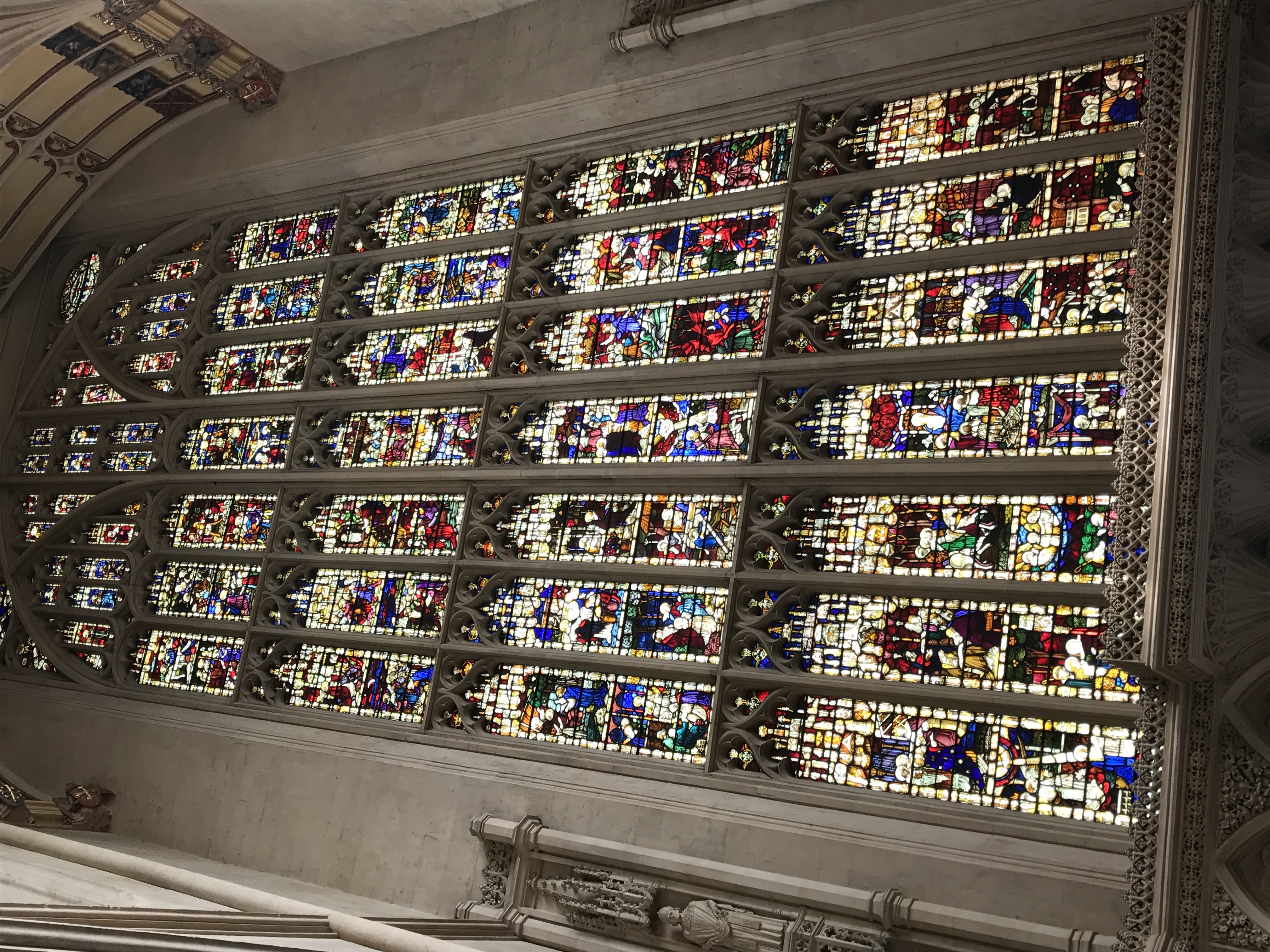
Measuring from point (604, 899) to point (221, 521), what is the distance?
197 inches

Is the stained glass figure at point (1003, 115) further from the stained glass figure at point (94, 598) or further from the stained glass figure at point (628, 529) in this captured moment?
the stained glass figure at point (94, 598)

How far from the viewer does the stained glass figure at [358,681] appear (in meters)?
8.70

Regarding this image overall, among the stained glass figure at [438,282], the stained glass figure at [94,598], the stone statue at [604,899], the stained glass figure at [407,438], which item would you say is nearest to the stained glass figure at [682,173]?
the stained glass figure at [438,282]

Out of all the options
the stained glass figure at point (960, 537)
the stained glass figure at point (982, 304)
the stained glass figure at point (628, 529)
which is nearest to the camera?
the stained glass figure at point (960, 537)

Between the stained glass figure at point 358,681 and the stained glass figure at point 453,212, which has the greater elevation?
the stained glass figure at point 453,212

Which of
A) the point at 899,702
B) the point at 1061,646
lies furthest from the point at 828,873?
the point at 1061,646

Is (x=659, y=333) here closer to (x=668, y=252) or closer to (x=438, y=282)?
(x=668, y=252)

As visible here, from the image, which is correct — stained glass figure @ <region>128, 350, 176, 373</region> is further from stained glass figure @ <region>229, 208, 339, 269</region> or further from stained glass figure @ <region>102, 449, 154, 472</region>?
stained glass figure @ <region>229, 208, 339, 269</region>

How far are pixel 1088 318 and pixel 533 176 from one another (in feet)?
14.6

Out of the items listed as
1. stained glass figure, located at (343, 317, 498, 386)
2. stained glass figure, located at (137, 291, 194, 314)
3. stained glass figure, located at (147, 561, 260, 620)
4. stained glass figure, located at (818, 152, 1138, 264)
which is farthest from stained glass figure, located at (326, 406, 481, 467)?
stained glass figure, located at (818, 152, 1138, 264)

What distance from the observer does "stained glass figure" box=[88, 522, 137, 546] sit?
10758 millimetres

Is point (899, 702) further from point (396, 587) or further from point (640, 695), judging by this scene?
point (396, 587)

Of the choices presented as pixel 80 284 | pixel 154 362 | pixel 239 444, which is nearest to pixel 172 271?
pixel 154 362

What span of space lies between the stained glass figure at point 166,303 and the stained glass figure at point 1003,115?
6102 mm
